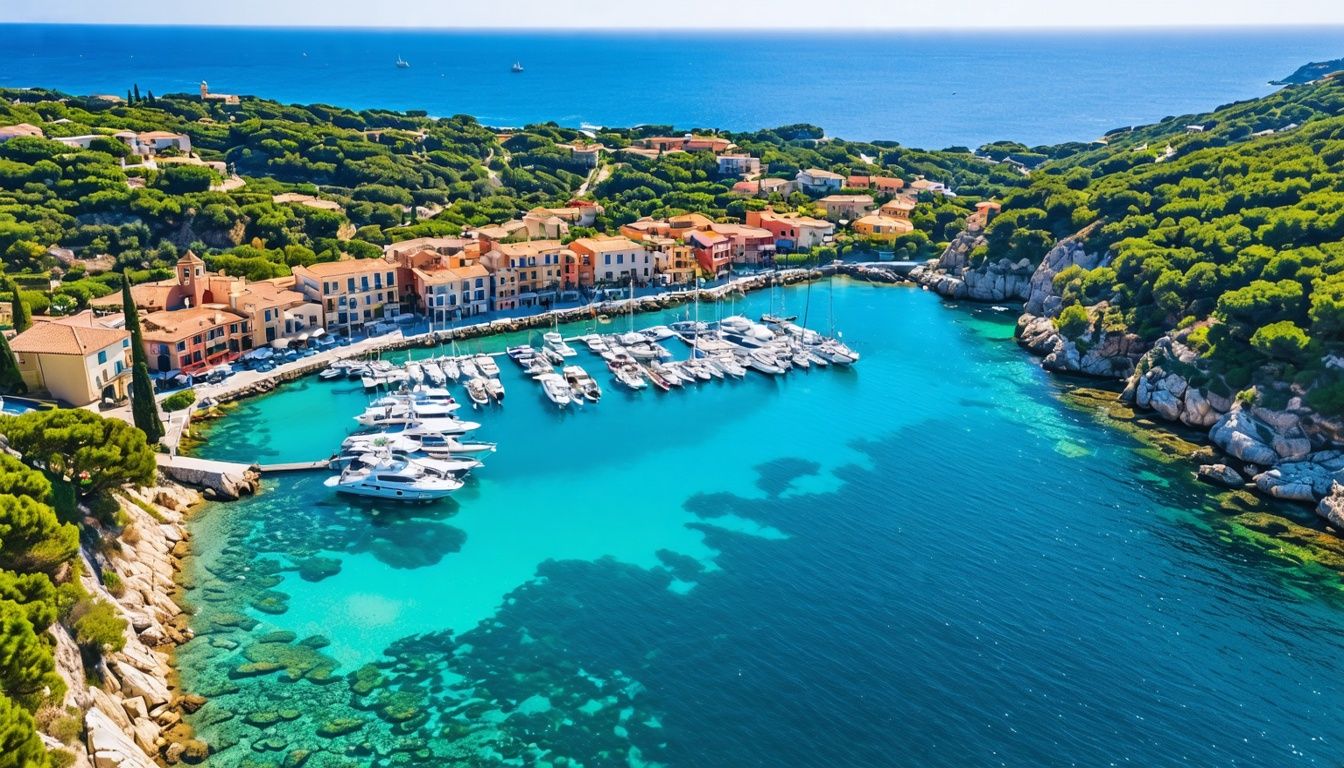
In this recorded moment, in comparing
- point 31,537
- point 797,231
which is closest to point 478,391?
point 31,537

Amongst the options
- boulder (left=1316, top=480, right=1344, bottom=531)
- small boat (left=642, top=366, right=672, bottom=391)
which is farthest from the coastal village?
boulder (left=1316, top=480, right=1344, bottom=531)

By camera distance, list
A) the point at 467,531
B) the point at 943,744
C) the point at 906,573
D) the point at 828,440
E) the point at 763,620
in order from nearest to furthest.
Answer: the point at 943,744 < the point at 763,620 < the point at 906,573 < the point at 467,531 < the point at 828,440

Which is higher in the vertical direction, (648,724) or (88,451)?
(88,451)

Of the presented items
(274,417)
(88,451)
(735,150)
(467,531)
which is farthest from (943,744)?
(735,150)

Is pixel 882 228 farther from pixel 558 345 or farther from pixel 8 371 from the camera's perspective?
pixel 8 371

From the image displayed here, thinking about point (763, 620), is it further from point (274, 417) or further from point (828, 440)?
point (274, 417)

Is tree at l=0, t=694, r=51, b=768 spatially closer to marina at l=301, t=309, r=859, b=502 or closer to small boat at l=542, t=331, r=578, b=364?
marina at l=301, t=309, r=859, b=502

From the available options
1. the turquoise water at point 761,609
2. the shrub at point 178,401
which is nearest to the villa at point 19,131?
the shrub at point 178,401

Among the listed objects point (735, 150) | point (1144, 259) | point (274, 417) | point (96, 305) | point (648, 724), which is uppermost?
point (735, 150)
